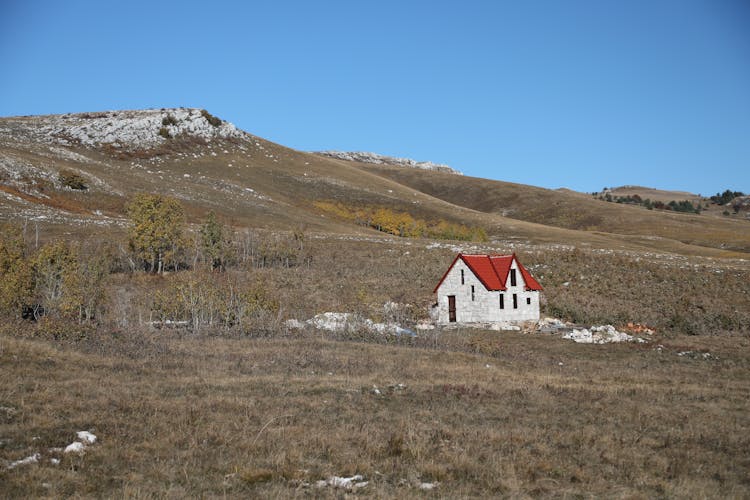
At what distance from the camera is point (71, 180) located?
85.1 metres

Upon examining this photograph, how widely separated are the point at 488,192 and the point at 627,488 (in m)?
187

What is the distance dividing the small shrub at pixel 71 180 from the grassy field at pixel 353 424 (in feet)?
231

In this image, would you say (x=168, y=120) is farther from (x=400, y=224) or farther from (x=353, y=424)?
(x=353, y=424)

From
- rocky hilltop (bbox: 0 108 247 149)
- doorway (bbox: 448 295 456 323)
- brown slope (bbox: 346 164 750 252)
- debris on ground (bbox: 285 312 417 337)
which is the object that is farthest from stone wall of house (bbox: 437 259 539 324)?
rocky hilltop (bbox: 0 108 247 149)

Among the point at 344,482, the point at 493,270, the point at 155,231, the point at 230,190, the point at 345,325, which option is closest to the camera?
the point at 344,482

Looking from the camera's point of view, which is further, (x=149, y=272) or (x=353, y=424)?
(x=149, y=272)

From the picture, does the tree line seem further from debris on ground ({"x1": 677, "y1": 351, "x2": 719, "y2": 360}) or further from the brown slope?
the brown slope

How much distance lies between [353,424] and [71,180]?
85075 mm

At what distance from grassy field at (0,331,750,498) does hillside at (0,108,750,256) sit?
1988 inches

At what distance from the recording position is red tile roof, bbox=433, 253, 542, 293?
145 ft

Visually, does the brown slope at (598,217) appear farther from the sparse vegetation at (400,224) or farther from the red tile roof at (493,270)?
the red tile roof at (493,270)

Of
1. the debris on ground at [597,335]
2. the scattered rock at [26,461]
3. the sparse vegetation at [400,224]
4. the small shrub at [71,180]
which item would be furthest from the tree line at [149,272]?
the sparse vegetation at [400,224]

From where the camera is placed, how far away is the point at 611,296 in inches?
1975

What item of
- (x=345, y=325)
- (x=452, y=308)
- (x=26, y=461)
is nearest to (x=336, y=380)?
(x=26, y=461)
